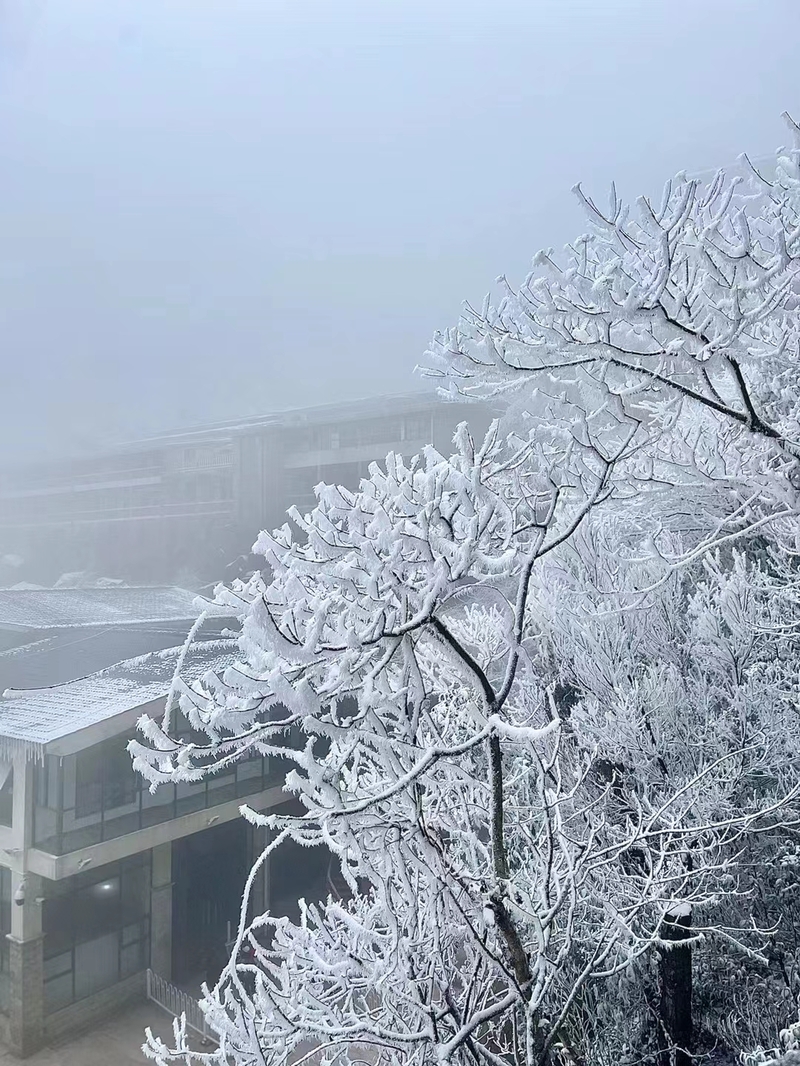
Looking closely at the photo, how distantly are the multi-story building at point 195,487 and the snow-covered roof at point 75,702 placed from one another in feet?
4.39

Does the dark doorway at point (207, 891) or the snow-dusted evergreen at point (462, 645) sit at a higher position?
the snow-dusted evergreen at point (462, 645)

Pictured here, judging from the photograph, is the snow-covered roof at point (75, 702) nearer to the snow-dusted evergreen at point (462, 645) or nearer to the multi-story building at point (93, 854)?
the multi-story building at point (93, 854)

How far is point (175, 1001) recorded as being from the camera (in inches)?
172

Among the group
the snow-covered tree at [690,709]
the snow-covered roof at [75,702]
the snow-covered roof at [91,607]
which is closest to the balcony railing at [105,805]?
the snow-covered roof at [75,702]

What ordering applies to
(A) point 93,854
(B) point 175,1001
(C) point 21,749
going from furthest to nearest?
(B) point 175,1001 < (A) point 93,854 < (C) point 21,749

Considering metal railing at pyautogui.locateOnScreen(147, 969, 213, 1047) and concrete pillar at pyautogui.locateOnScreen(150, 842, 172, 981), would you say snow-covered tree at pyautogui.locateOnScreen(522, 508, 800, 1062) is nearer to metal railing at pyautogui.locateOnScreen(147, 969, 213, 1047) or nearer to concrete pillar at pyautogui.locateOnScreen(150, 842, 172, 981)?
metal railing at pyautogui.locateOnScreen(147, 969, 213, 1047)

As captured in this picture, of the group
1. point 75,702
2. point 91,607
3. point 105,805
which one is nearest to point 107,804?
point 105,805

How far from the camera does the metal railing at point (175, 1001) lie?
419cm

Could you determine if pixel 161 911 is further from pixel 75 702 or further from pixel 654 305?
pixel 654 305

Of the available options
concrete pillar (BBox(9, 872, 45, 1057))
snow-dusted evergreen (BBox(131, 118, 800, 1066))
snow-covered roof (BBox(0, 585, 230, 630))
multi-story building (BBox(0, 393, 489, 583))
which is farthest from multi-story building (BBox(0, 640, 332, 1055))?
snow-dusted evergreen (BBox(131, 118, 800, 1066))

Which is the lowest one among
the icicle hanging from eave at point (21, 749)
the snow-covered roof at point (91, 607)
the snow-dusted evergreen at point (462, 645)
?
the icicle hanging from eave at point (21, 749)

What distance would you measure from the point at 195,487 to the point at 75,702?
2.81 metres

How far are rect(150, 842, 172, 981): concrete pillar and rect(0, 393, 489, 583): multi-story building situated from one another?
7.62 ft

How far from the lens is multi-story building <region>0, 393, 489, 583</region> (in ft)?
19.9
